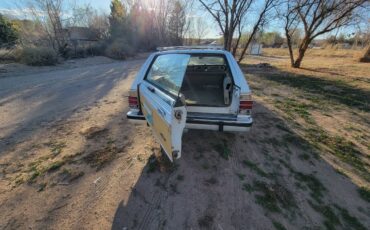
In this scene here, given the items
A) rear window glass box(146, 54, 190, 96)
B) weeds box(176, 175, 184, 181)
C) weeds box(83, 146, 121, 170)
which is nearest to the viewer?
rear window glass box(146, 54, 190, 96)

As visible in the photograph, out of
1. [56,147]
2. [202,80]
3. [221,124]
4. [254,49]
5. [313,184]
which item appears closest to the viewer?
[313,184]

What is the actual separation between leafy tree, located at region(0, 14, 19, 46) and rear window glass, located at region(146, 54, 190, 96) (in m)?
17.7

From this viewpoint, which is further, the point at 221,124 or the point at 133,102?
the point at 133,102

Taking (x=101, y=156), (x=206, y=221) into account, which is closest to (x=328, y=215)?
(x=206, y=221)

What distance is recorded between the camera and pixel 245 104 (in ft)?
8.27

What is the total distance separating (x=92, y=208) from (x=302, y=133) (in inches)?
140

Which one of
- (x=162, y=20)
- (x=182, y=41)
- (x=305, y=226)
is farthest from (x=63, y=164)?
(x=182, y=41)

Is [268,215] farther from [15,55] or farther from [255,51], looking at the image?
[255,51]

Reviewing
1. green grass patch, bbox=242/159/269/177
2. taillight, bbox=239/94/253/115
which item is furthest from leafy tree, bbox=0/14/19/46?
green grass patch, bbox=242/159/269/177

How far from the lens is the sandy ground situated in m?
1.86

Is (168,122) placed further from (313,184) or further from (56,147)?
(56,147)

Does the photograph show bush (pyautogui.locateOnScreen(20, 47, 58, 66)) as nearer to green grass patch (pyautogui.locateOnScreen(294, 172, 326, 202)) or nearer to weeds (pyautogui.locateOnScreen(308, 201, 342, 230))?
green grass patch (pyautogui.locateOnScreen(294, 172, 326, 202))

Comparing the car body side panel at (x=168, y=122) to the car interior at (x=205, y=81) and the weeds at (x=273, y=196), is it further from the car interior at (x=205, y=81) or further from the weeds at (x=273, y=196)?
the car interior at (x=205, y=81)

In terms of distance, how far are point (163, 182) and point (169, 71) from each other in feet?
4.61
